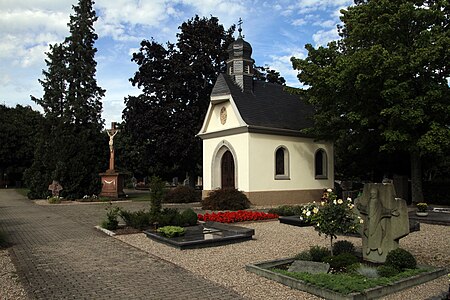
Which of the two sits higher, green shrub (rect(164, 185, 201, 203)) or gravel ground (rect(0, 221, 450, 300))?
green shrub (rect(164, 185, 201, 203))

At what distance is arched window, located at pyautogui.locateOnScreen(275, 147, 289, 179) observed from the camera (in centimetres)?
2412

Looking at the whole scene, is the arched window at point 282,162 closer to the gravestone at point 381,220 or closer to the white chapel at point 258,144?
the white chapel at point 258,144

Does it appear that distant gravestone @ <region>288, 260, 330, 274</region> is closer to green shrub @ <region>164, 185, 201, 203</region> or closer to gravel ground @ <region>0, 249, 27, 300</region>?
gravel ground @ <region>0, 249, 27, 300</region>

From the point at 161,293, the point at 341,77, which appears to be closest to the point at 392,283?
the point at 161,293

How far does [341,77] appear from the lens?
18922mm

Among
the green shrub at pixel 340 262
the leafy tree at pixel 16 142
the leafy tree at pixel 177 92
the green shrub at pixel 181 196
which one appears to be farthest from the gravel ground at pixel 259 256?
the leafy tree at pixel 16 142

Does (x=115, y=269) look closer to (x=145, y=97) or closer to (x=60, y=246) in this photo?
(x=60, y=246)

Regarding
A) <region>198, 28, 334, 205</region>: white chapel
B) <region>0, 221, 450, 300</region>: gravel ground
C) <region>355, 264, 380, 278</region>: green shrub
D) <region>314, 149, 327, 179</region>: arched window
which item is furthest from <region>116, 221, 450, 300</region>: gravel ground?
<region>314, 149, 327, 179</region>: arched window

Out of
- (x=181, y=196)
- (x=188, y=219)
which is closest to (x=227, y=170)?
(x=181, y=196)

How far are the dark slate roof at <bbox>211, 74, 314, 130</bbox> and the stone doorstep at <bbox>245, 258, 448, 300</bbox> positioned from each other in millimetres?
15284

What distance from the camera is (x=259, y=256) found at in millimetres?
9312

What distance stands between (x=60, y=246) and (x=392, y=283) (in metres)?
8.31

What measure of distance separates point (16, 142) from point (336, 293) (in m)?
60.8

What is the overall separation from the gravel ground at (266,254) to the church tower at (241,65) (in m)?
13.1
